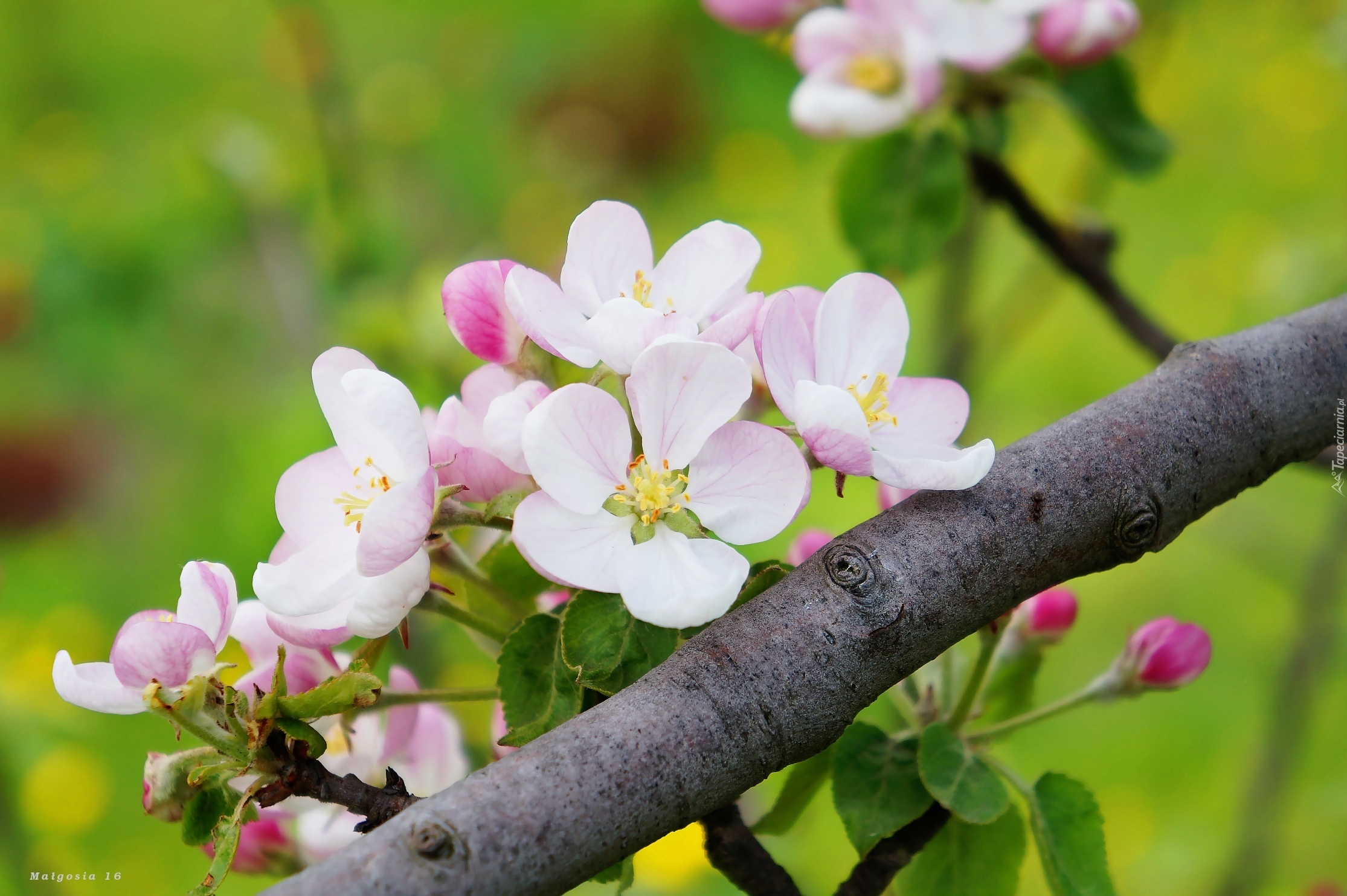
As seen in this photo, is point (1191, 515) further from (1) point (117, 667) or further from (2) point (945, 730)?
(1) point (117, 667)

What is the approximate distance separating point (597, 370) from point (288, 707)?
0.59 ft

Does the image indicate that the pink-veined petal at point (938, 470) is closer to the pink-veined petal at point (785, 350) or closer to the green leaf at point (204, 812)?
the pink-veined petal at point (785, 350)

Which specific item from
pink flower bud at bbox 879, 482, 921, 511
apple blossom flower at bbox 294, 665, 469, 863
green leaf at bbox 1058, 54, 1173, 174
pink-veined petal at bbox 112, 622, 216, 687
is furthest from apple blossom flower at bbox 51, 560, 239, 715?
green leaf at bbox 1058, 54, 1173, 174

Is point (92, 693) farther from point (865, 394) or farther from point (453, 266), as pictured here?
point (453, 266)

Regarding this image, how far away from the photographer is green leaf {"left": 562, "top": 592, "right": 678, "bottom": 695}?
0.41 metres

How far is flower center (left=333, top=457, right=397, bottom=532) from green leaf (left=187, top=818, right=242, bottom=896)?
0.13 meters

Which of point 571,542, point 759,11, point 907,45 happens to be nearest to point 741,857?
point 571,542

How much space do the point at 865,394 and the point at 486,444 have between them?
175mm

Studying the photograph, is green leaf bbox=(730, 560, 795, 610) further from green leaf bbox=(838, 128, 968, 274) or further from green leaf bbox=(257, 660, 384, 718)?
green leaf bbox=(838, 128, 968, 274)

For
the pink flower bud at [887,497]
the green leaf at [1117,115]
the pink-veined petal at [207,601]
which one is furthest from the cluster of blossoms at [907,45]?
the pink-veined petal at [207,601]

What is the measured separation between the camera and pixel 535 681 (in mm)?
451

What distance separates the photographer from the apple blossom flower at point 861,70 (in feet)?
2.52

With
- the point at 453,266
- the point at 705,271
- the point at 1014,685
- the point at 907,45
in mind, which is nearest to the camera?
the point at 705,271

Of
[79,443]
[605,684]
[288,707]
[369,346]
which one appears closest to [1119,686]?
[605,684]
